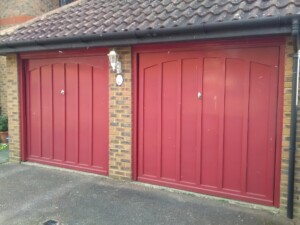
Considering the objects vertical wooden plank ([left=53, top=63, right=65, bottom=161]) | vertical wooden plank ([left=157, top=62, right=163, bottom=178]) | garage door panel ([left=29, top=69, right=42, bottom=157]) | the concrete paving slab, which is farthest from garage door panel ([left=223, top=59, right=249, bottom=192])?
the concrete paving slab

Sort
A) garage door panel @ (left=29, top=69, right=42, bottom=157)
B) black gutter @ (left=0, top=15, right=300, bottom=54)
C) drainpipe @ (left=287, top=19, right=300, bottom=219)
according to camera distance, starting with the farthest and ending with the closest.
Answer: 1. garage door panel @ (left=29, top=69, right=42, bottom=157)
2. drainpipe @ (left=287, top=19, right=300, bottom=219)
3. black gutter @ (left=0, top=15, right=300, bottom=54)

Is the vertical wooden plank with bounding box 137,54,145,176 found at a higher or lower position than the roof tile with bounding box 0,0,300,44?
lower

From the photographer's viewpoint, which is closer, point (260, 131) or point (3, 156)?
point (260, 131)

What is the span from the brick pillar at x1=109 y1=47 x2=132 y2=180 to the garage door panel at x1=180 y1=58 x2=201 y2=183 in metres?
1.00

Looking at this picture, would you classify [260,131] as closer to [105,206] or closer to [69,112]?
[105,206]

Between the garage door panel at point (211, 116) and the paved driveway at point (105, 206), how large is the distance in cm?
49

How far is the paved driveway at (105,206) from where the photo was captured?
4105 millimetres

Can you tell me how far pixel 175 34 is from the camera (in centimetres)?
442

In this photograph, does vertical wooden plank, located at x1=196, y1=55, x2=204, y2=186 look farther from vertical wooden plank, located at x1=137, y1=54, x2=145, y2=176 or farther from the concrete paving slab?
the concrete paving slab

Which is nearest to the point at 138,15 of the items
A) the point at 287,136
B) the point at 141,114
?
the point at 141,114

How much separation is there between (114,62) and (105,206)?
95.3 inches

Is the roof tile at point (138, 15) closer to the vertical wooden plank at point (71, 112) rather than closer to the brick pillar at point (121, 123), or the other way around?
the brick pillar at point (121, 123)

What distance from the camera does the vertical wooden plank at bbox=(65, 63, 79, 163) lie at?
623cm

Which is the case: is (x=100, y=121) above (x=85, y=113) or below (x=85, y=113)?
below
